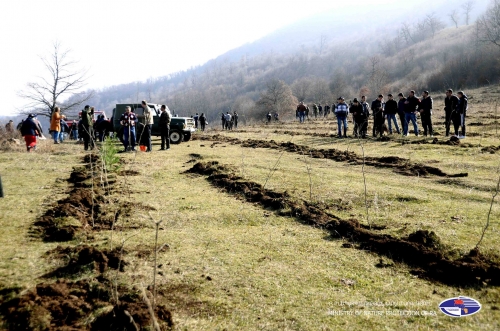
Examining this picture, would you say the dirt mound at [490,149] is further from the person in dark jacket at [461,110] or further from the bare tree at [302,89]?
the bare tree at [302,89]

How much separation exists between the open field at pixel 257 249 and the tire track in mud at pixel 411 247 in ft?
0.06

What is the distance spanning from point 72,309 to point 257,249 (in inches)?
87.6

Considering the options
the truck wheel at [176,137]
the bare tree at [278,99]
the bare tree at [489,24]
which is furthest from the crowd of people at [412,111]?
the bare tree at [489,24]

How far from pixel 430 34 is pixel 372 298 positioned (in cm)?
16377

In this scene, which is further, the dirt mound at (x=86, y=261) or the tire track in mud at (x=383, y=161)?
the tire track in mud at (x=383, y=161)

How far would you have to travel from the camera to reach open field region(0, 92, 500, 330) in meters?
3.13

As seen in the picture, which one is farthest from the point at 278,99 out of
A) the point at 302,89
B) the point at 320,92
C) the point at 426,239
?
the point at 426,239

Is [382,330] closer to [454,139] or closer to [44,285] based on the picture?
[44,285]

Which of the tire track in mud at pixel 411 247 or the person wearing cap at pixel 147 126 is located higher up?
the person wearing cap at pixel 147 126

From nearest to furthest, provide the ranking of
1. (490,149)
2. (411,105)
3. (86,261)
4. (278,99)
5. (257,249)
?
(86,261) → (257,249) → (490,149) → (411,105) → (278,99)

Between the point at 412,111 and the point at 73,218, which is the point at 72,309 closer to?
the point at 73,218

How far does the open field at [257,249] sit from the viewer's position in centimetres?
313

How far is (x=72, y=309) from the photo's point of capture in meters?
3.04

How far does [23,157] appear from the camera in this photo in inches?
492
